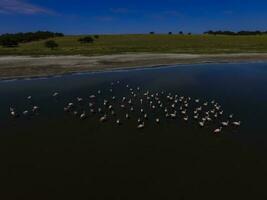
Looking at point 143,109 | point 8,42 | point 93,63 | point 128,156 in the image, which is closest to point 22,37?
point 8,42

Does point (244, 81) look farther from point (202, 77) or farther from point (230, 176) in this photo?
point (230, 176)

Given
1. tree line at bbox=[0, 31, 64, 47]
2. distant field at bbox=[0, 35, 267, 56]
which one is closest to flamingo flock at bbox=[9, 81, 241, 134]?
distant field at bbox=[0, 35, 267, 56]

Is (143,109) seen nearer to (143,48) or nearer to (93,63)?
(93,63)

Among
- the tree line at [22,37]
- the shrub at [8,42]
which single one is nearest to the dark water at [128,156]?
the shrub at [8,42]

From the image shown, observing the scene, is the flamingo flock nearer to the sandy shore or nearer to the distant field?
the sandy shore

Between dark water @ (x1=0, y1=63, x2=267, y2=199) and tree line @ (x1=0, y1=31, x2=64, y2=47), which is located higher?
dark water @ (x1=0, y1=63, x2=267, y2=199)

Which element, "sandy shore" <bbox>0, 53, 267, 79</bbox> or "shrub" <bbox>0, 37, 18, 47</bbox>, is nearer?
"sandy shore" <bbox>0, 53, 267, 79</bbox>
